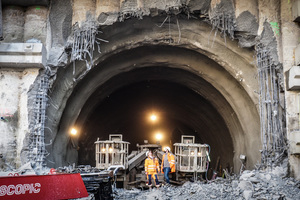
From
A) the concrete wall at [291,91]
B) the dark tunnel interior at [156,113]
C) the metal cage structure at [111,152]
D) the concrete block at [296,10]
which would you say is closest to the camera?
the concrete wall at [291,91]

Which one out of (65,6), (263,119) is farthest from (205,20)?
(65,6)

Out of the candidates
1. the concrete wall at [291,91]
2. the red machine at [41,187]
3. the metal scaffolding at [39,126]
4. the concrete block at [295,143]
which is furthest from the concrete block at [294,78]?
the metal scaffolding at [39,126]

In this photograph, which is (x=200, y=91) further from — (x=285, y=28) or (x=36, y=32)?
(x=36, y=32)

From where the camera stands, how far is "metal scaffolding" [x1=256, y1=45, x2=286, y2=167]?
31.1 feet

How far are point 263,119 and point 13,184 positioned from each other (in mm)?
7185

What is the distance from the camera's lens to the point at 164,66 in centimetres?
1316

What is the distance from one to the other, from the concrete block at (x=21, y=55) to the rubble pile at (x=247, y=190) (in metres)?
4.28

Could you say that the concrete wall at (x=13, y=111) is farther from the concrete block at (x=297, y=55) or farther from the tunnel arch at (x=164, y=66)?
the concrete block at (x=297, y=55)

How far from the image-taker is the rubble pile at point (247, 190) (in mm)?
7721

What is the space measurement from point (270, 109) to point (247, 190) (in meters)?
2.91

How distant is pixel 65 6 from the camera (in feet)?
32.7

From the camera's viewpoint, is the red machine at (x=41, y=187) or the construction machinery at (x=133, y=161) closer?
the red machine at (x=41, y=187)

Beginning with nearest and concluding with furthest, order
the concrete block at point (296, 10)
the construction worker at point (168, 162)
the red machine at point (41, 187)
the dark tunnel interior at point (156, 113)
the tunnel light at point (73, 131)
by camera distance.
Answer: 1. the red machine at point (41, 187)
2. the concrete block at point (296, 10)
3. the construction worker at point (168, 162)
4. the tunnel light at point (73, 131)
5. the dark tunnel interior at point (156, 113)

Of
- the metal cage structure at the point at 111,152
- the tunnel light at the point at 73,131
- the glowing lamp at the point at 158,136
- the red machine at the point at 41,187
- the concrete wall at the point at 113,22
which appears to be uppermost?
the concrete wall at the point at 113,22
